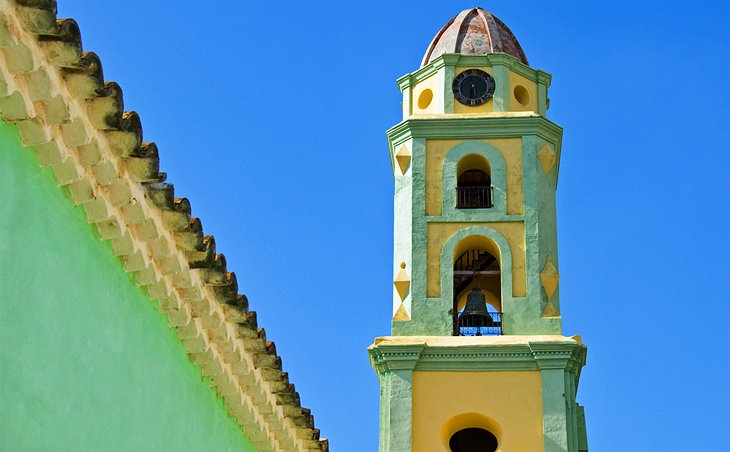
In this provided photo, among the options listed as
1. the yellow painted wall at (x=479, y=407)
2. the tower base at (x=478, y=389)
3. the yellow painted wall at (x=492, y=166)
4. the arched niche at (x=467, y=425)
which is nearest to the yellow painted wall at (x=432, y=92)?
the yellow painted wall at (x=492, y=166)

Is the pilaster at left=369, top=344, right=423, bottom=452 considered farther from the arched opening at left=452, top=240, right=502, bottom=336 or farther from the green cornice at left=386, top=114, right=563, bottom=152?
the green cornice at left=386, top=114, right=563, bottom=152

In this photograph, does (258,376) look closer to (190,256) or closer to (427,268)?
(190,256)

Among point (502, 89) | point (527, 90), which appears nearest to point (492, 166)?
point (502, 89)

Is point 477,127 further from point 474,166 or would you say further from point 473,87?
point 473,87

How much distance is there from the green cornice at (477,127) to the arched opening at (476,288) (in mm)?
1665

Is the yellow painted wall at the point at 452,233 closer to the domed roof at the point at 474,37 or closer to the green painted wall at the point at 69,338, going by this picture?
the domed roof at the point at 474,37

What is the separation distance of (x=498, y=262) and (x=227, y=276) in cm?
1150

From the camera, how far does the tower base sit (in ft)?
57.6

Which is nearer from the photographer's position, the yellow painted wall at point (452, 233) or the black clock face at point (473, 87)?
the yellow painted wall at point (452, 233)

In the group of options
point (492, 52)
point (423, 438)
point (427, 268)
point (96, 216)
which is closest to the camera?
point (96, 216)

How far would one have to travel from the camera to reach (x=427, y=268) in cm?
1886

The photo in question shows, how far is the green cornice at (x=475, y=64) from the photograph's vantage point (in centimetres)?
2033

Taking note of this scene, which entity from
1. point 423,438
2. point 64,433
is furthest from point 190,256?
point 423,438

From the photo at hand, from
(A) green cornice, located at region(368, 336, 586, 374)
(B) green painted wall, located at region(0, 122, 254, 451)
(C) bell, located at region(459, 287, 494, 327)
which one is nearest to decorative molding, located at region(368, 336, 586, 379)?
(A) green cornice, located at region(368, 336, 586, 374)
